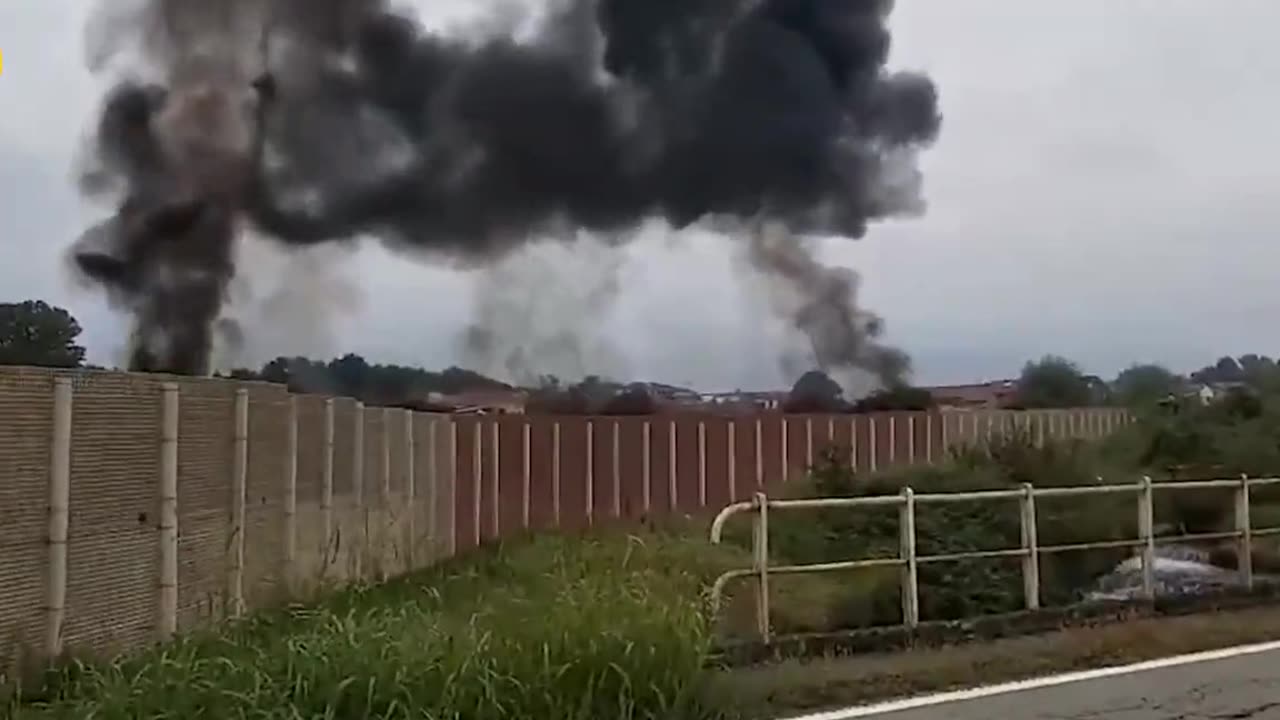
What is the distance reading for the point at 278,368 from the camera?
1032 inches

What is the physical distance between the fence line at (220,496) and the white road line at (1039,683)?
3998 millimetres

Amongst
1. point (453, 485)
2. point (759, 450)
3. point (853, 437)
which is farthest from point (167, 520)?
→ point (853, 437)

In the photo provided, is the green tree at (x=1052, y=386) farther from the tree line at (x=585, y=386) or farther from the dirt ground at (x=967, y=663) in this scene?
the dirt ground at (x=967, y=663)

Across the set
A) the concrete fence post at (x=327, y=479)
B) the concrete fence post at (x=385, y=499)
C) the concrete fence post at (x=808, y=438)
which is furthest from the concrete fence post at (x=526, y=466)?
the concrete fence post at (x=327, y=479)

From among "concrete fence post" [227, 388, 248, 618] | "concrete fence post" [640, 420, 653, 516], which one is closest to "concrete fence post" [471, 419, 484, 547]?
"concrete fence post" [640, 420, 653, 516]

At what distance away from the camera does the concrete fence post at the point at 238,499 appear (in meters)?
10.4

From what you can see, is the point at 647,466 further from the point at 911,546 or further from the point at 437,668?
the point at 437,668

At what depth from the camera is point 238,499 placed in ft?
34.6

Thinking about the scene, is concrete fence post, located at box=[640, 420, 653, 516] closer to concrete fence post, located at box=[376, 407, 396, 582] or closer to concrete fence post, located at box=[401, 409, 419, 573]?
concrete fence post, located at box=[401, 409, 419, 573]

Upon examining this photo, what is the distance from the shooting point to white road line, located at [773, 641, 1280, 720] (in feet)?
26.3

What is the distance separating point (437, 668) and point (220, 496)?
158 inches

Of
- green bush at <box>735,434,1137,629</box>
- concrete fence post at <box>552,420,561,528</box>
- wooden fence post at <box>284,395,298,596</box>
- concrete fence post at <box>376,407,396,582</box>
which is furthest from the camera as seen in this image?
concrete fence post at <box>552,420,561,528</box>

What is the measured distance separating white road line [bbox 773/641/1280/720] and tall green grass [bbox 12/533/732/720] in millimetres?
942

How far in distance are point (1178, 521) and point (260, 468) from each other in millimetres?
12193
